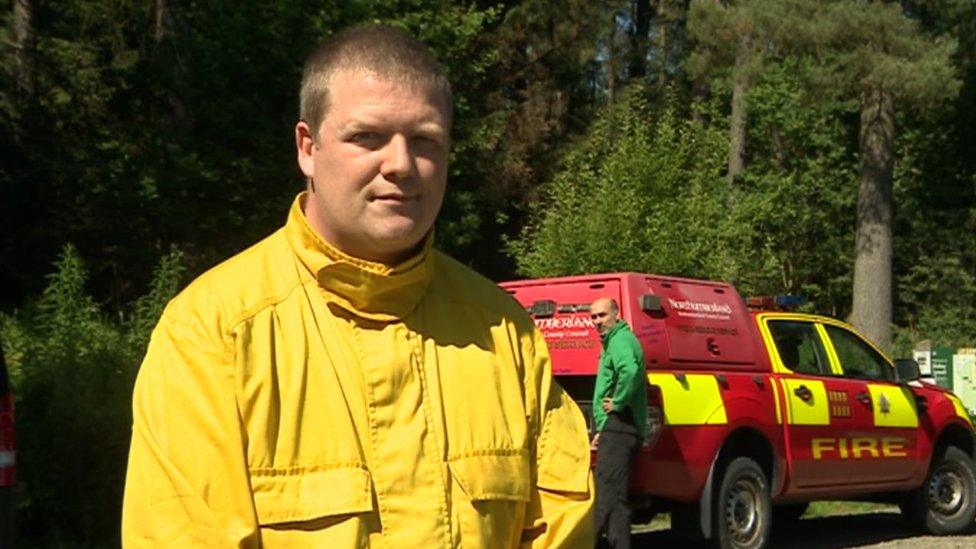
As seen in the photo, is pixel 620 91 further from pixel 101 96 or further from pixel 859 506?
Answer: pixel 859 506

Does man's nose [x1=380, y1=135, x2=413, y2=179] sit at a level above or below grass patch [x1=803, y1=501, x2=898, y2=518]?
A: above

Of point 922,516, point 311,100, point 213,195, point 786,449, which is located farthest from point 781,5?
point 311,100

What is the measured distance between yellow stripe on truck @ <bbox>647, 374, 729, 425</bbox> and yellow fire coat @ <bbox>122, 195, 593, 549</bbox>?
7768 millimetres

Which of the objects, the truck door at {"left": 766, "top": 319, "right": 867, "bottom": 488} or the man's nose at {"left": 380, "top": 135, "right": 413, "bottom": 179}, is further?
the truck door at {"left": 766, "top": 319, "right": 867, "bottom": 488}

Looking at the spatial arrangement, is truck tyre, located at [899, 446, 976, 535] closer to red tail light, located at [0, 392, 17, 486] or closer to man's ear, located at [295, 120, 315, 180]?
red tail light, located at [0, 392, 17, 486]

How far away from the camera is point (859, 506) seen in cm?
1608

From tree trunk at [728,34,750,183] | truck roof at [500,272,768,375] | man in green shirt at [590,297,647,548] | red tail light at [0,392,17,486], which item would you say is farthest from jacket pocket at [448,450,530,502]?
tree trunk at [728,34,750,183]

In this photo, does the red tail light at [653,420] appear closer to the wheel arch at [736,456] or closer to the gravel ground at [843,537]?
the wheel arch at [736,456]

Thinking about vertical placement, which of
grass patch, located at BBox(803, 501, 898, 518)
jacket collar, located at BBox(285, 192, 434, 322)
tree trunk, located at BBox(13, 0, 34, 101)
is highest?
tree trunk, located at BBox(13, 0, 34, 101)

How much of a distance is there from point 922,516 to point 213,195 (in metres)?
10.3

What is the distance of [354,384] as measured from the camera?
233 centimetres

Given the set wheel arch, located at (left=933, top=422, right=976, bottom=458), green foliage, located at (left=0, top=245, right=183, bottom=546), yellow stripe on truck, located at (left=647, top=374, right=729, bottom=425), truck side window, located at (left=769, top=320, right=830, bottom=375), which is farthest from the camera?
wheel arch, located at (left=933, top=422, right=976, bottom=458)

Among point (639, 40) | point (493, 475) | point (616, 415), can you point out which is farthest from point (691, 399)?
point (639, 40)

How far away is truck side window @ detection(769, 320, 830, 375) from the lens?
11789 mm
